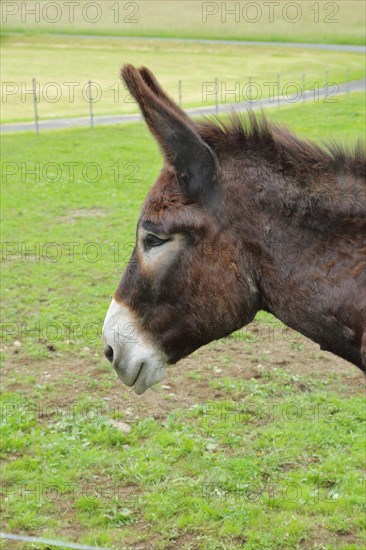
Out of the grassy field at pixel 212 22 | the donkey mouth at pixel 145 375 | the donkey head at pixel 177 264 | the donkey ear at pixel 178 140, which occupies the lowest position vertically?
the grassy field at pixel 212 22

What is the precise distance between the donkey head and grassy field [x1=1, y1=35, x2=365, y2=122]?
24004 millimetres

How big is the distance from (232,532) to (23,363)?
3558 mm

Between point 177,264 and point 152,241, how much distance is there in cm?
17

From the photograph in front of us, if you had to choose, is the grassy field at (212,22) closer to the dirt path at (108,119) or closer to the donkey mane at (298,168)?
the dirt path at (108,119)

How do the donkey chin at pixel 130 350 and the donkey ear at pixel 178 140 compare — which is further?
the donkey chin at pixel 130 350

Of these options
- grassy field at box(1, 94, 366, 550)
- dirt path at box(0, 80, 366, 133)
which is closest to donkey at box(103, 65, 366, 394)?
grassy field at box(1, 94, 366, 550)

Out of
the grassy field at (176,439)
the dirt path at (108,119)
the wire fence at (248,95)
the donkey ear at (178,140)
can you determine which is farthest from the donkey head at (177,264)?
the wire fence at (248,95)

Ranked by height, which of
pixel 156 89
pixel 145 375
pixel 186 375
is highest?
pixel 156 89

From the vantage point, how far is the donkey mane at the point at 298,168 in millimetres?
3188

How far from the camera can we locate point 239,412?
6777 mm

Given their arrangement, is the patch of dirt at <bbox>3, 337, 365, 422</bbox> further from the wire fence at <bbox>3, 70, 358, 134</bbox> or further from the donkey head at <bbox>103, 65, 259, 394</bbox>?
the wire fence at <bbox>3, 70, 358, 134</bbox>

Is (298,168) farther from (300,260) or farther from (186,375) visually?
(186,375)

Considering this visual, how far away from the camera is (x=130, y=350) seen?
3.64 metres

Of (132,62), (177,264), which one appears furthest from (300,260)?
(132,62)
